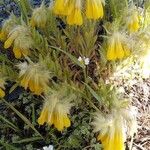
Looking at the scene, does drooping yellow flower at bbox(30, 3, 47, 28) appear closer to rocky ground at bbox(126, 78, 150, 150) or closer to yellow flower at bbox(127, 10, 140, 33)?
yellow flower at bbox(127, 10, 140, 33)


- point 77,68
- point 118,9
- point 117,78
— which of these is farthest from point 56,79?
point 118,9

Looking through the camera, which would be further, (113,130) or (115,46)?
(115,46)

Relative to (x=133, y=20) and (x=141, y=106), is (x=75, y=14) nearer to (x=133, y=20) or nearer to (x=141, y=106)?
(x=133, y=20)

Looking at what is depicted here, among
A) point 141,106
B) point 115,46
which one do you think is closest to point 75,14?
point 115,46

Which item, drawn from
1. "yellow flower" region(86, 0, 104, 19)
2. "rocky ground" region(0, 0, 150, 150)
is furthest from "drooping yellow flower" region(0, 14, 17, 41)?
"rocky ground" region(0, 0, 150, 150)

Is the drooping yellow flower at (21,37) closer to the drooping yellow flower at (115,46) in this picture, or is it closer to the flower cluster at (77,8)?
the flower cluster at (77,8)

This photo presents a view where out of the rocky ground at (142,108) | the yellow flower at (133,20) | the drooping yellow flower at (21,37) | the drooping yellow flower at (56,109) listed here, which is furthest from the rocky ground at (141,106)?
the drooping yellow flower at (21,37)

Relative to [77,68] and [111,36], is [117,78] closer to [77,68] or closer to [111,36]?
[77,68]

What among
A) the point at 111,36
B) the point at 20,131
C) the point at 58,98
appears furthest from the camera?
the point at 20,131
